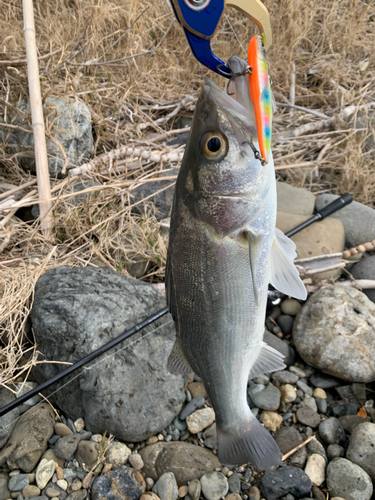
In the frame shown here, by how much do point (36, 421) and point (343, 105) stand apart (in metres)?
5.28

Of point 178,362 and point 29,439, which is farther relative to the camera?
point 29,439

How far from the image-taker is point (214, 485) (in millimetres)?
2592

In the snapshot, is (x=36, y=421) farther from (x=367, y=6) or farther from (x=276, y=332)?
(x=367, y=6)

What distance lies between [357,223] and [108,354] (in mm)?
3193

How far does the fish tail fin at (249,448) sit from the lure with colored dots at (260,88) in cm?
115

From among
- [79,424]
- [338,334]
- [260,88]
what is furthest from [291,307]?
[260,88]

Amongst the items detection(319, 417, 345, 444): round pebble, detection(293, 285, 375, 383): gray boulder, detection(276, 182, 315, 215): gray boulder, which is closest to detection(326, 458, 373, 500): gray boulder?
detection(319, 417, 345, 444): round pebble

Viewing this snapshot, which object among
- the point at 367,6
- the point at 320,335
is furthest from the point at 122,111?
the point at 367,6

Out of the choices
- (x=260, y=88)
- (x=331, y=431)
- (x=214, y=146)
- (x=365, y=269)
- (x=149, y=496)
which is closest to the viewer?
(x=260, y=88)

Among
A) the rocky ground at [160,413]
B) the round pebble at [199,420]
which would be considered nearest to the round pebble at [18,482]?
the rocky ground at [160,413]

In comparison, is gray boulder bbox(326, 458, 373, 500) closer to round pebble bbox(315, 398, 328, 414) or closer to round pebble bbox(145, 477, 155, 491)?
round pebble bbox(315, 398, 328, 414)

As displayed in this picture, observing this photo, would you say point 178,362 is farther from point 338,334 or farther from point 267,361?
point 338,334

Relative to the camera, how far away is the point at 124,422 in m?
2.74

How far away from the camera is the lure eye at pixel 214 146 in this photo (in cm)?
133
